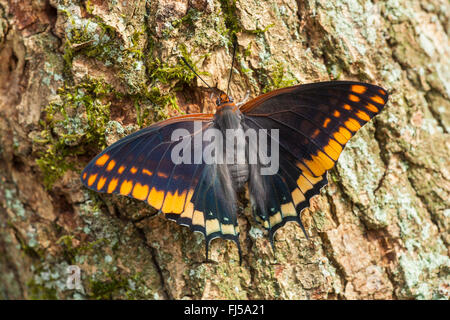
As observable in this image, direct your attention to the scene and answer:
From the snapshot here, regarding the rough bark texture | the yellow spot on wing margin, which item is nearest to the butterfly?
the yellow spot on wing margin

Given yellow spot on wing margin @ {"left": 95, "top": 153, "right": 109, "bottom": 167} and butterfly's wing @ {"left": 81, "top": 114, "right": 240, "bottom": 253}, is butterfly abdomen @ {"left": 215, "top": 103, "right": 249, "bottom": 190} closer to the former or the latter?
butterfly's wing @ {"left": 81, "top": 114, "right": 240, "bottom": 253}

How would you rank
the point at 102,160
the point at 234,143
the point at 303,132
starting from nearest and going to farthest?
the point at 102,160, the point at 303,132, the point at 234,143

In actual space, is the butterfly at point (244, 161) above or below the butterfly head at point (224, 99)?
below

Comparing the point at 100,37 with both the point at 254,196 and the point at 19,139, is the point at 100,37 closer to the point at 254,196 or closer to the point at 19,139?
the point at 19,139

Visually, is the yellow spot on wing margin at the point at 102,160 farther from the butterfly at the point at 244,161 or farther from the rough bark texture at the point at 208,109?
the rough bark texture at the point at 208,109

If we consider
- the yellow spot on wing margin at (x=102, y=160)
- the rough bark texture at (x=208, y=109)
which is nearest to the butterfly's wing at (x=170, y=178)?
the yellow spot on wing margin at (x=102, y=160)

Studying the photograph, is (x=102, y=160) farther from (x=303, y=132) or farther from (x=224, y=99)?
(x=303, y=132)

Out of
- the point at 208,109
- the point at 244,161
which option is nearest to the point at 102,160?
the point at 208,109
